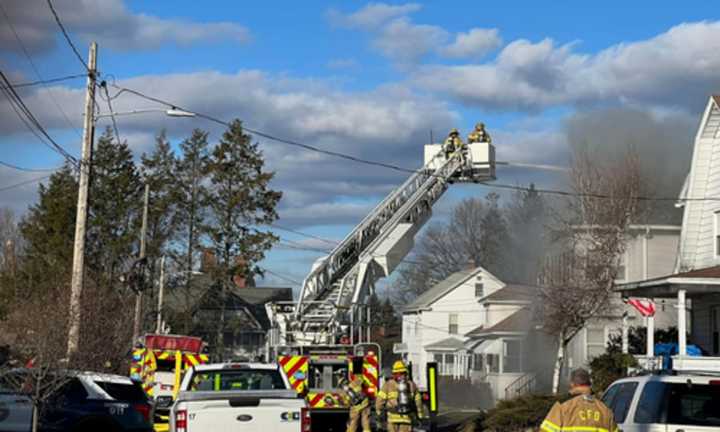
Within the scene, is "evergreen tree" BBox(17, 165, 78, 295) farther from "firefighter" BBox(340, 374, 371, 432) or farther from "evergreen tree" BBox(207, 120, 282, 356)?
"firefighter" BBox(340, 374, 371, 432)

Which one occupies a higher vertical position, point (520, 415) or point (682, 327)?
point (682, 327)

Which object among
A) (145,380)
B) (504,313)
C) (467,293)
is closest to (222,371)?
(145,380)

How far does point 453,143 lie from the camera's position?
26.7 meters

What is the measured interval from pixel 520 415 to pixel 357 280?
21.8 ft

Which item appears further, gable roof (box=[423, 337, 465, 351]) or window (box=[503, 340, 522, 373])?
gable roof (box=[423, 337, 465, 351])

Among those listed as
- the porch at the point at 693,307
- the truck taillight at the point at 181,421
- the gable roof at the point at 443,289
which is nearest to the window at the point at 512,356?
the gable roof at the point at 443,289

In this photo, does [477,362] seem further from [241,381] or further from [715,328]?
[241,381]

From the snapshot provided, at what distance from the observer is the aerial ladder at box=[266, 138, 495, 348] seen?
Answer: 24906 millimetres

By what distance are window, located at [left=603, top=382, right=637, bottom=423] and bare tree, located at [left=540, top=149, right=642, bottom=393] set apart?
19.8 m

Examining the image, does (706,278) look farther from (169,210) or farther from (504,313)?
(169,210)

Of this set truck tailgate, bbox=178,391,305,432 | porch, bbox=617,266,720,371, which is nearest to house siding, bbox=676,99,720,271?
porch, bbox=617,266,720,371

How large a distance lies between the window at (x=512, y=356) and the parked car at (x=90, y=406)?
30.4 m

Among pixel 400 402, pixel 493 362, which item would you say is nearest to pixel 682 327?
pixel 400 402

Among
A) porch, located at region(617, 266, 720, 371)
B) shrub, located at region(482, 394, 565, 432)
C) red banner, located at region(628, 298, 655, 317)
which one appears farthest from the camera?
red banner, located at region(628, 298, 655, 317)
